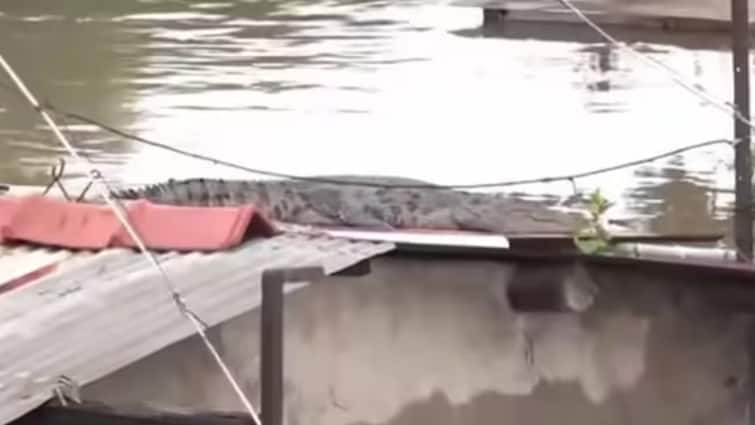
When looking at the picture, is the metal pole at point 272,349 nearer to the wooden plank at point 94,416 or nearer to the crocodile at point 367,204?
the wooden plank at point 94,416

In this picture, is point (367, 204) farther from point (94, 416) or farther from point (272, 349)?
point (94, 416)

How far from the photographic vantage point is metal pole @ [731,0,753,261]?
3334mm

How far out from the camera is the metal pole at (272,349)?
7.44ft

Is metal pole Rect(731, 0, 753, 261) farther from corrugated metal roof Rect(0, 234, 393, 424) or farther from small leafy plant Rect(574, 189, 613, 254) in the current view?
corrugated metal roof Rect(0, 234, 393, 424)

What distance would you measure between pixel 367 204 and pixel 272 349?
4.35ft

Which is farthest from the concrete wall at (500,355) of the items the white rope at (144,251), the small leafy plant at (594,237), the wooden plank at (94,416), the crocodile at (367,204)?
the wooden plank at (94,416)

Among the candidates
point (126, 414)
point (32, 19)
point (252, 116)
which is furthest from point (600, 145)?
point (32, 19)

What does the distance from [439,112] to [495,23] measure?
3.43 m

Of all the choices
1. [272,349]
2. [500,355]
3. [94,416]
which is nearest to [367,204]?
[500,355]

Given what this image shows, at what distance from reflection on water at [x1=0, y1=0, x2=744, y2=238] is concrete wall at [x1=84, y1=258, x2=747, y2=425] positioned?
1.99 meters

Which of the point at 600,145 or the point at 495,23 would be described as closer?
the point at 600,145

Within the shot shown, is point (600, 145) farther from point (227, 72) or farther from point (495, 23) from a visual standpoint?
point (495, 23)

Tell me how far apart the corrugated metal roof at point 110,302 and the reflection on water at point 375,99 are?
2565 millimetres

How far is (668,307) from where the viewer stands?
10.8 feet
